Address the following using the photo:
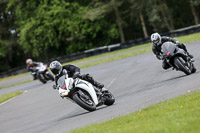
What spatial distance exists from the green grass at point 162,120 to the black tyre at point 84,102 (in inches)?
84.9

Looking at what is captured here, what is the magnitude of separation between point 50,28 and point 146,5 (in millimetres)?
12411

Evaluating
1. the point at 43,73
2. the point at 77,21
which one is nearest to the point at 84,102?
the point at 43,73

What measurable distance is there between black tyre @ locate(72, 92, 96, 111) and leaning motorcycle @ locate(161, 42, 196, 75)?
385 centimetres

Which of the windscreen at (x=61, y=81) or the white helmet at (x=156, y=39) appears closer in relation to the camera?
the windscreen at (x=61, y=81)

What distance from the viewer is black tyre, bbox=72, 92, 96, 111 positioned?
38.4 feet

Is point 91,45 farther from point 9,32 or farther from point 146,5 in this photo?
point 9,32

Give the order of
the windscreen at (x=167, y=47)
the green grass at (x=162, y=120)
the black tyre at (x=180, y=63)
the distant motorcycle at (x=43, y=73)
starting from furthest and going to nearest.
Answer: the distant motorcycle at (x=43, y=73), the windscreen at (x=167, y=47), the black tyre at (x=180, y=63), the green grass at (x=162, y=120)

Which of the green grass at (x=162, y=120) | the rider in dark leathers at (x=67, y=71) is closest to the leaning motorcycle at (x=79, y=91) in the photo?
the rider in dark leathers at (x=67, y=71)

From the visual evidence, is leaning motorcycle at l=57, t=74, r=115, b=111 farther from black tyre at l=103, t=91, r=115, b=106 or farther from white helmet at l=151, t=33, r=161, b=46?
white helmet at l=151, t=33, r=161, b=46

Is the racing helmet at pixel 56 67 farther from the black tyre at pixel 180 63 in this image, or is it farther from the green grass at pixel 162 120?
the black tyre at pixel 180 63

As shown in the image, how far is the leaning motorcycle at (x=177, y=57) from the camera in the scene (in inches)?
584

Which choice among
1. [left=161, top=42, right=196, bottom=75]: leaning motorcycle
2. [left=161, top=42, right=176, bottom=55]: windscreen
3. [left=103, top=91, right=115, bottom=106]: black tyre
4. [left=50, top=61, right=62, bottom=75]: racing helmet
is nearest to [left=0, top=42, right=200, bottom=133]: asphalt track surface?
[left=103, top=91, right=115, bottom=106]: black tyre

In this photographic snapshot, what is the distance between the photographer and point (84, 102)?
11.9 metres

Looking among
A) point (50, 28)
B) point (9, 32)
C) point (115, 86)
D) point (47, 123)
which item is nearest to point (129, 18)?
point (50, 28)
